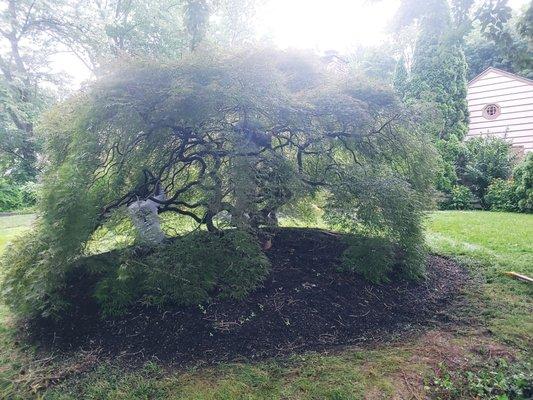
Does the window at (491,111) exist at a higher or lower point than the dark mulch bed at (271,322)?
higher

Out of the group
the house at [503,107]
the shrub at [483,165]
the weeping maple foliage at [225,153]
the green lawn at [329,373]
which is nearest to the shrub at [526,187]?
the shrub at [483,165]

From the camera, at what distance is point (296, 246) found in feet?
11.5

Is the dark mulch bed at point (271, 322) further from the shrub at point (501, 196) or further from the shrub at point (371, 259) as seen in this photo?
the shrub at point (501, 196)

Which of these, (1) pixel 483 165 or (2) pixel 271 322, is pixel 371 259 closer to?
(2) pixel 271 322

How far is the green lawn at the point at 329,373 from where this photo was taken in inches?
76.1

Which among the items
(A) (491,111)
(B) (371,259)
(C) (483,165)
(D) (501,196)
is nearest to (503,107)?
(A) (491,111)

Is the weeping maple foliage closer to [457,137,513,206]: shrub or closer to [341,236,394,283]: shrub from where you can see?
[341,236,394,283]: shrub

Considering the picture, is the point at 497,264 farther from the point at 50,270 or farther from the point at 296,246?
the point at 50,270

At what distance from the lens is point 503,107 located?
41.0 ft

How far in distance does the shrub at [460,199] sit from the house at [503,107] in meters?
3.88

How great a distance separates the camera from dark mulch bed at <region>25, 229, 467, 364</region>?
2281mm

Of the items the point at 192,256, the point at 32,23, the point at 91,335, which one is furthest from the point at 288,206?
the point at 32,23

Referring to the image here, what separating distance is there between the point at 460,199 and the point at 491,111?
542cm

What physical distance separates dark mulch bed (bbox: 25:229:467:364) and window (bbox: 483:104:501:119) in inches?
474
